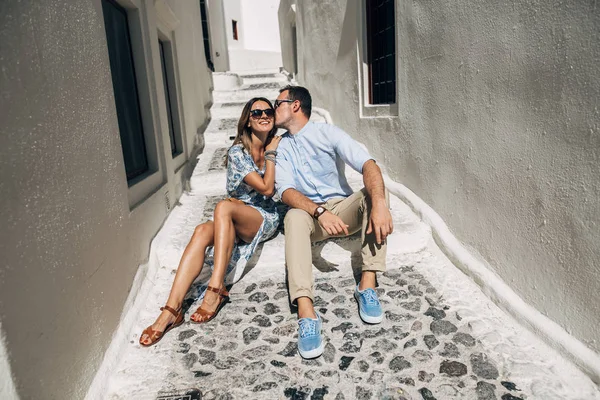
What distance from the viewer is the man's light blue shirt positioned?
3.08m

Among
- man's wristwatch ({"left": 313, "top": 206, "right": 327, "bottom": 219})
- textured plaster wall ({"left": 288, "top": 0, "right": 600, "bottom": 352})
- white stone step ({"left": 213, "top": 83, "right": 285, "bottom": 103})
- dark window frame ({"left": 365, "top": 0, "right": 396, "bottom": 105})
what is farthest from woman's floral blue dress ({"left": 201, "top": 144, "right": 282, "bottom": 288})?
white stone step ({"left": 213, "top": 83, "right": 285, "bottom": 103})

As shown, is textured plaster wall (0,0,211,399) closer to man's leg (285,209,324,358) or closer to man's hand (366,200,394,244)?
man's leg (285,209,324,358)

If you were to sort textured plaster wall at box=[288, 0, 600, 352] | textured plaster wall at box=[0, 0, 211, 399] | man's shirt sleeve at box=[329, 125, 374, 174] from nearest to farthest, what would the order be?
1. textured plaster wall at box=[0, 0, 211, 399]
2. textured plaster wall at box=[288, 0, 600, 352]
3. man's shirt sleeve at box=[329, 125, 374, 174]

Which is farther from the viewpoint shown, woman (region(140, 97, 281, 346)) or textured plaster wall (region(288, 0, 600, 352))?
woman (region(140, 97, 281, 346))

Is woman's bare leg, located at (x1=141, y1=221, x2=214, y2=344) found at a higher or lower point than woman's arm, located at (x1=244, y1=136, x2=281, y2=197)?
lower

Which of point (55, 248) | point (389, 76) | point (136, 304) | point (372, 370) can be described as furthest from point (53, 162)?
point (389, 76)

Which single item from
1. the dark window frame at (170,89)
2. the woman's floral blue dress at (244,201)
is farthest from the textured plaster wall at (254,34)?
the woman's floral blue dress at (244,201)

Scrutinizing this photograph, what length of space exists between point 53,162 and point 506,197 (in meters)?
2.60

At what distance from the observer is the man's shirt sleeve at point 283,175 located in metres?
3.07

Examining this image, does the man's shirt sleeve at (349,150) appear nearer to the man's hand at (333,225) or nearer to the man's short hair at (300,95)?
the man's short hair at (300,95)

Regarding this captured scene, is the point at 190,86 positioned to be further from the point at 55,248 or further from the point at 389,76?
the point at 55,248

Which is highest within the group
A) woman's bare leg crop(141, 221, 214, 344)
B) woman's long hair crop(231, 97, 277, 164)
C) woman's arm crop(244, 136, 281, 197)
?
woman's long hair crop(231, 97, 277, 164)

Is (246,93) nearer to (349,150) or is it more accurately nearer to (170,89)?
(170,89)

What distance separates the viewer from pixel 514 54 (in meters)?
2.41
